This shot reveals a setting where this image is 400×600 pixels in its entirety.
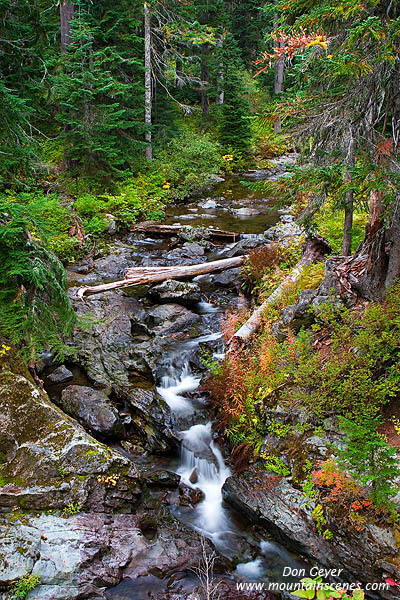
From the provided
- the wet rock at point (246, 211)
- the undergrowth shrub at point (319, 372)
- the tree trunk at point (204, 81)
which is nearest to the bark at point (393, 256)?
the undergrowth shrub at point (319, 372)

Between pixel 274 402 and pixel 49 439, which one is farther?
pixel 274 402

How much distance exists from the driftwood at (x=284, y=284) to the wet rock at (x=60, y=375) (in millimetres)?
3236

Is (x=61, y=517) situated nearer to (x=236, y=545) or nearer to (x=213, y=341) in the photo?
(x=236, y=545)

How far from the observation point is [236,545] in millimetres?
5328

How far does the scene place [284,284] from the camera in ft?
27.7

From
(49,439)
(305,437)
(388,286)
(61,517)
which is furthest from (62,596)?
(388,286)

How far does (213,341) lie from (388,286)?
173 inches

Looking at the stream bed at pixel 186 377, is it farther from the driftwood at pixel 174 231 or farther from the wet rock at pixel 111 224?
the wet rock at pixel 111 224

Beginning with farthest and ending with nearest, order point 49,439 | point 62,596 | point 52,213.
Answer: point 52,213 → point 49,439 → point 62,596

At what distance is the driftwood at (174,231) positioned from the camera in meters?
15.1

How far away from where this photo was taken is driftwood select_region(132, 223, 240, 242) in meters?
15.1

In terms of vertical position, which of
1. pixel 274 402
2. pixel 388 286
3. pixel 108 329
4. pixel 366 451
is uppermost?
pixel 388 286

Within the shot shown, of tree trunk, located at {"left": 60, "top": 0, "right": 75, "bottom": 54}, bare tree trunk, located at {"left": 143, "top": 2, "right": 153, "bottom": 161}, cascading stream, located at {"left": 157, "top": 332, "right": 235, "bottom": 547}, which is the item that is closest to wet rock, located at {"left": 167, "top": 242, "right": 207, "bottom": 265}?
cascading stream, located at {"left": 157, "top": 332, "right": 235, "bottom": 547}

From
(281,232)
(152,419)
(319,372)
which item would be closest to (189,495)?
(152,419)
